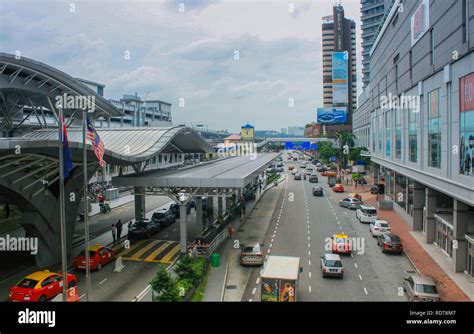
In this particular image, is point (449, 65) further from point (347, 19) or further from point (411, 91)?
point (347, 19)

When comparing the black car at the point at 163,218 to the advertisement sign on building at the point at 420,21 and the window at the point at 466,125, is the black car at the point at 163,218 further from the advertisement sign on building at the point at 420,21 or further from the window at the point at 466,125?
the advertisement sign on building at the point at 420,21

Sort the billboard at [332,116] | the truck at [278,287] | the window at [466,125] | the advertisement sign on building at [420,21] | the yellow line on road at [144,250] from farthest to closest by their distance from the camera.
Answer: the billboard at [332,116] < the advertisement sign on building at [420,21] < the yellow line on road at [144,250] < the window at [466,125] < the truck at [278,287]

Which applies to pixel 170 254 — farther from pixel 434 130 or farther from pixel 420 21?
pixel 420 21

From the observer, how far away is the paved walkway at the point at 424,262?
1599 centimetres

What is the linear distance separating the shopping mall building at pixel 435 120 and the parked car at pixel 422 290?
3.68 m

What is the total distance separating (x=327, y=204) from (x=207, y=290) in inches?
1082

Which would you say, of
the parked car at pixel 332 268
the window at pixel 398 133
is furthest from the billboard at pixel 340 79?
the parked car at pixel 332 268

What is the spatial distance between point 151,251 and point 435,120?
17.1 m

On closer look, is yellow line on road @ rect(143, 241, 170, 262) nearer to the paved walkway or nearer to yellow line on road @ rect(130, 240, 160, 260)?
yellow line on road @ rect(130, 240, 160, 260)

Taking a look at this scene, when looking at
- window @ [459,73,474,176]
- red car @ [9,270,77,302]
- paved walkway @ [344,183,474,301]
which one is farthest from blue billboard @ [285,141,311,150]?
red car @ [9,270,77,302]

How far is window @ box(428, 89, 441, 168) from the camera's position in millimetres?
21156

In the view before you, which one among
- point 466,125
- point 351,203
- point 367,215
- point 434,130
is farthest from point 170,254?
point 351,203
